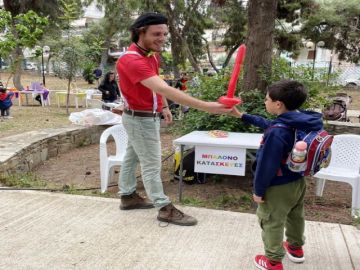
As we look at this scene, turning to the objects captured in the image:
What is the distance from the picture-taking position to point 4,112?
10641 mm

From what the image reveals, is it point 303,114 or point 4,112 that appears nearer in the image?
point 303,114

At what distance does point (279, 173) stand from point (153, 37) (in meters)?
1.35

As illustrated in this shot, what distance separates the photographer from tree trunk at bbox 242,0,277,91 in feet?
15.5

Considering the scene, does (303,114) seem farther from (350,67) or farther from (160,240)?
(350,67)

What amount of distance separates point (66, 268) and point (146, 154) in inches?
40.6

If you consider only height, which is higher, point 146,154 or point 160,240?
point 146,154

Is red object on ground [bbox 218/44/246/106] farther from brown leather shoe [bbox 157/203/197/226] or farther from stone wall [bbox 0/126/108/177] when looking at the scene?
stone wall [bbox 0/126/108/177]

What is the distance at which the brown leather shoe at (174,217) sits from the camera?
3219 millimetres

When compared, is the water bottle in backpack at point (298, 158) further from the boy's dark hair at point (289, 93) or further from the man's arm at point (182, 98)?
the man's arm at point (182, 98)

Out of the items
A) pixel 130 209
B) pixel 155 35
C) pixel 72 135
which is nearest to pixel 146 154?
pixel 130 209

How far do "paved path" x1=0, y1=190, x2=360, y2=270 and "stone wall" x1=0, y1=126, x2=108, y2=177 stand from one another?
4.98 ft

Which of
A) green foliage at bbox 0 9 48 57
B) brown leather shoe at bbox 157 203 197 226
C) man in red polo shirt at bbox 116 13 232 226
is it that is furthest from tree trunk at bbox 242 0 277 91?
green foliage at bbox 0 9 48 57

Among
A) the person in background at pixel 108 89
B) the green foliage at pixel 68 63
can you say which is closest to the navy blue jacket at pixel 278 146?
the person in background at pixel 108 89

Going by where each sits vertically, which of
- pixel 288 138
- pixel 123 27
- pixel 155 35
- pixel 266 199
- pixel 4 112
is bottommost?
pixel 4 112
